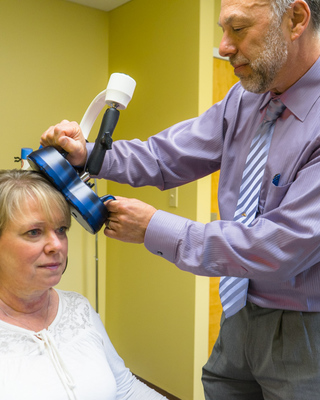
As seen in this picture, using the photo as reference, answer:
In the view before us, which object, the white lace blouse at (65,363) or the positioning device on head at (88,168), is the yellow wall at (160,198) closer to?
the white lace blouse at (65,363)

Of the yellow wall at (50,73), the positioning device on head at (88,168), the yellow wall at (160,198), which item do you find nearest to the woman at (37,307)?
the positioning device on head at (88,168)

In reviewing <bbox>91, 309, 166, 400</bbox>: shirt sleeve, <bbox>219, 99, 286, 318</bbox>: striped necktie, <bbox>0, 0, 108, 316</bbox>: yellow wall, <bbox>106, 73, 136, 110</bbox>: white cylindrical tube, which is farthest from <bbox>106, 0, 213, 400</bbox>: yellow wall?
<bbox>106, 73, 136, 110</bbox>: white cylindrical tube

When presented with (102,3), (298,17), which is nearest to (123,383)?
(298,17)

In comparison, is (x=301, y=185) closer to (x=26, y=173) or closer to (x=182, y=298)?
(x=26, y=173)

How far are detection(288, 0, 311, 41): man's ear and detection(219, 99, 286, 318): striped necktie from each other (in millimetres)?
177

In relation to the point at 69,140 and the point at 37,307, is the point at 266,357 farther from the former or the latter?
the point at 69,140

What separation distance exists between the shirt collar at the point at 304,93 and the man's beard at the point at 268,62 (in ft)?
0.21

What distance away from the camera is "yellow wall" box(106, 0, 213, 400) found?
113 inches

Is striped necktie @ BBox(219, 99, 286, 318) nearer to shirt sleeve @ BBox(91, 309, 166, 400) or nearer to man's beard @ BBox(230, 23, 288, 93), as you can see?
man's beard @ BBox(230, 23, 288, 93)

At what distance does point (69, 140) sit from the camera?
1290mm

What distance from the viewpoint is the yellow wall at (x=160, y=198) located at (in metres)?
2.87

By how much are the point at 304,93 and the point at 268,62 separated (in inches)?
4.9

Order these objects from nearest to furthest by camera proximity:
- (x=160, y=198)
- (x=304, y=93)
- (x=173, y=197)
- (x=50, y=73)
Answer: (x=304, y=93), (x=173, y=197), (x=160, y=198), (x=50, y=73)

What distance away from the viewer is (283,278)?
1155 millimetres
